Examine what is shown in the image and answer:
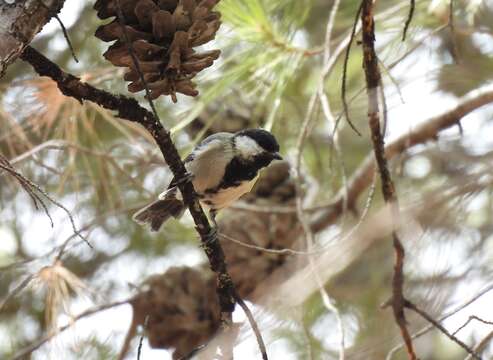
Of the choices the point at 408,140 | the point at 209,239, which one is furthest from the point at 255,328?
the point at 408,140

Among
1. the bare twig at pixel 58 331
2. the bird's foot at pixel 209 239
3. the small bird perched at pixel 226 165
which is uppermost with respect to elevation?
the small bird perched at pixel 226 165

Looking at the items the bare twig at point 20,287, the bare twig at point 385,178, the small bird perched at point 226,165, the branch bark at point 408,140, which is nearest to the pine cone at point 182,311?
the branch bark at point 408,140

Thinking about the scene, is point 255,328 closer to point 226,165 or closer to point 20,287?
point 20,287

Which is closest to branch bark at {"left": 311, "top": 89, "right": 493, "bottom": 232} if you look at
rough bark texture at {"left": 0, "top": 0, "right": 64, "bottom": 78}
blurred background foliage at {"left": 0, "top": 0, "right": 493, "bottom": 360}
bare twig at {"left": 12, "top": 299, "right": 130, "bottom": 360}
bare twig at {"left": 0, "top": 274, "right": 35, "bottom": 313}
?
blurred background foliage at {"left": 0, "top": 0, "right": 493, "bottom": 360}

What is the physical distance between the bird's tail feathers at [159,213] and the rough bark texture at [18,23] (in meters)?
0.90

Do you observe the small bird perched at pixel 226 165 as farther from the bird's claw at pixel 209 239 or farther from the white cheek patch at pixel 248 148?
the bird's claw at pixel 209 239

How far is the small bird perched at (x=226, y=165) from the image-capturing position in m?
1.57

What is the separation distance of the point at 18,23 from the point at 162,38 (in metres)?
0.20

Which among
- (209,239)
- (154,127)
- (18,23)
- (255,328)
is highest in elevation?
(18,23)

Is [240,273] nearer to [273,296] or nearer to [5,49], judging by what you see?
[273,296]

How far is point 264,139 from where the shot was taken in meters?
1.66

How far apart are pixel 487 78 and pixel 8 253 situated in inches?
62.0

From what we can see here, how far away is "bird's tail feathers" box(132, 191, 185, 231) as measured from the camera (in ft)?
5.74

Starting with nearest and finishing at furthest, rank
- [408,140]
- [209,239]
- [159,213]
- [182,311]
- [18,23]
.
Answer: [18,23], [209,239], [159,213], [408,140], [182,311]
